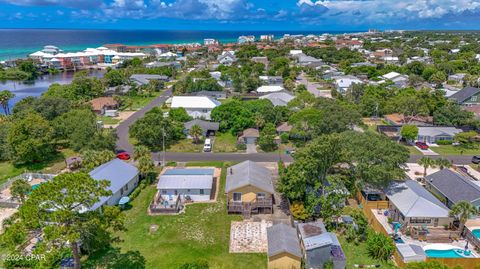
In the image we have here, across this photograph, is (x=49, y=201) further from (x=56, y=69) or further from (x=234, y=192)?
(x=56, y=69)

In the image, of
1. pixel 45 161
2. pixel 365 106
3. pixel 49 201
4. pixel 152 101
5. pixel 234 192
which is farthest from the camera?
pixel 152 101

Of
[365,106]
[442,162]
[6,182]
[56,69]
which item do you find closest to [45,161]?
[6,182]

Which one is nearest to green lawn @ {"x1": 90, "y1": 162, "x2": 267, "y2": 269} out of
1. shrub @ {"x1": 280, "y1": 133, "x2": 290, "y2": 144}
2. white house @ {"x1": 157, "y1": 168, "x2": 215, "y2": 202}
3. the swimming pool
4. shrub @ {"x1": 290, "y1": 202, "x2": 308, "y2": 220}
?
white house @ {"x1": 157, "y1": 168, "x2": 215, "y2": 202}

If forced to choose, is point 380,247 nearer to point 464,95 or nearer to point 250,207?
point 250,207

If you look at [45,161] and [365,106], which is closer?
[45,161]

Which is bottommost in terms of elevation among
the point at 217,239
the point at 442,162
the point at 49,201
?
the point at 217,239

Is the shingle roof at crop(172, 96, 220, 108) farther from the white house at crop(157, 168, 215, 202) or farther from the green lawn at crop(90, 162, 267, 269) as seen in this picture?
the green lawn at crop(90, 162, 267, 269)

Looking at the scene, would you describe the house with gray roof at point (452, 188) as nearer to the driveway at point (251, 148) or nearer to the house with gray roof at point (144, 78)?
the driveway at point (251, 148)

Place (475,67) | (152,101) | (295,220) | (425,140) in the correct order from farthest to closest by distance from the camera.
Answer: (475,67)
(152,101)
(425,140)
(295,220)

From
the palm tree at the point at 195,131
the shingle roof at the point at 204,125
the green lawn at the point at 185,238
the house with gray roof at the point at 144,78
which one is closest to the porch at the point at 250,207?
the green lawn at the point at 185,238
